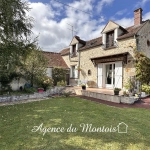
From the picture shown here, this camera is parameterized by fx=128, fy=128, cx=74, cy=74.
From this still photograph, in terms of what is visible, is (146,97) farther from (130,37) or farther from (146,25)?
(146,25)

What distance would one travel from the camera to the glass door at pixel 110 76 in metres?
15.1

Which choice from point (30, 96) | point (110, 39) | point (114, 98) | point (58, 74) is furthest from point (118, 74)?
point (30, 96)

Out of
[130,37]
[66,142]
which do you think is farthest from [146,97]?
[66,142]

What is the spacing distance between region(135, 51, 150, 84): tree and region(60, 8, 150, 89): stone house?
0.54m

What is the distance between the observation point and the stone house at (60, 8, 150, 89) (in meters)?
13.1

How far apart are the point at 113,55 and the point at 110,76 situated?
9.14ft

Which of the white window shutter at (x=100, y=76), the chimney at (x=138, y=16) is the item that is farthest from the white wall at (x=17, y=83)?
the chimney at (x=138, y=16)

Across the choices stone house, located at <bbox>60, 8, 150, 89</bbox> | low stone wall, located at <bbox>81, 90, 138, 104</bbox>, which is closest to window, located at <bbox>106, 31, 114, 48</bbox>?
stone house, located at <bbox>60, 8, 150, 89</bbox>

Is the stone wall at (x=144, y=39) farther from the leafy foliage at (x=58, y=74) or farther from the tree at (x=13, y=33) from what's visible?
the leafy foliage at (x=58, y=74)

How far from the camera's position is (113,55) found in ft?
46.0

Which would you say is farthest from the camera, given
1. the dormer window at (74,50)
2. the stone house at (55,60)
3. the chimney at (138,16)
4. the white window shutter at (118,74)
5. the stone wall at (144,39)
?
the stone house at (55,60)

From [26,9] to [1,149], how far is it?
35.6 feet

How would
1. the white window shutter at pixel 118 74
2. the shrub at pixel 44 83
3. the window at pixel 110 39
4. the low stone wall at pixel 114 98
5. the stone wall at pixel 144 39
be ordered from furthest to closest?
the window at pixel 110 39 < the shrub at pixel 44 83 < the white window shutter at pixel 118 74 < the stone wall at pixel 144 39 < the low stone wall at pixel 114 98

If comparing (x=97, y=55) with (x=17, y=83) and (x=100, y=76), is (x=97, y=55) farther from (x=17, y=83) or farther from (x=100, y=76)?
(x=17, y=83)
